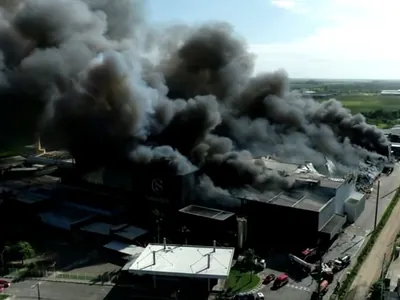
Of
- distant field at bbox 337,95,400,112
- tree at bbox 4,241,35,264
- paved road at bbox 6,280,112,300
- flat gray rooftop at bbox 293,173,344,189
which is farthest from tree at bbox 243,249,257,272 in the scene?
distant field at bbox 337,95,400,112

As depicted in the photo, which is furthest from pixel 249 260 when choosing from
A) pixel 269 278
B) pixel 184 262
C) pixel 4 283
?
pixel 4 283

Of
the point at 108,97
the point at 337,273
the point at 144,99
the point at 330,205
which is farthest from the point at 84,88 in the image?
the point at 337,273

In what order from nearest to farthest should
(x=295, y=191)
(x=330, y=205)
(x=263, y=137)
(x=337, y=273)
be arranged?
(x=337, y=273) < (x=330, y=205) < (x=295, y=191) < (x=263, y=137)

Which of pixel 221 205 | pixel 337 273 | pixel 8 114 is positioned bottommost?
pixel 337 273

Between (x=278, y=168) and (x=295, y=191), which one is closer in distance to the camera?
(x=295, y=191)

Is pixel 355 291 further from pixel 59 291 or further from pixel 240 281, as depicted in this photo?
pixel 59 291

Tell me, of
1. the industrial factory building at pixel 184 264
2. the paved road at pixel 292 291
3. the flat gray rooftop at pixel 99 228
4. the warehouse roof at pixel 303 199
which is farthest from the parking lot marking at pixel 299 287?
the flat gray rooftop at pixel 99 228

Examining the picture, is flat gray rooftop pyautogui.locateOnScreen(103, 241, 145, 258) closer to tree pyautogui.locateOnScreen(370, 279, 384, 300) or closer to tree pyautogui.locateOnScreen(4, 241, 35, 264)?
tree pyautogui.locateOnScreen(4, 241, 35, 264)

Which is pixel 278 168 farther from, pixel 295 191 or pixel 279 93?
pixel 279 93
